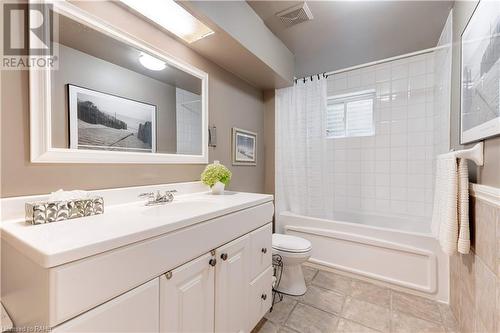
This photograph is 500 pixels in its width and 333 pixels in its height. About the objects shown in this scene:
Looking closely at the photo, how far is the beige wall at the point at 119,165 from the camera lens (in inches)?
33.1

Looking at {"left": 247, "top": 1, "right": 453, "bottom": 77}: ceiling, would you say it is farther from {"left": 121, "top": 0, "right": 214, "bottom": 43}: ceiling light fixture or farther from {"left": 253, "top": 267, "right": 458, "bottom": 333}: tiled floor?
{"left": 253, "top": 267, "right": 458, "bottom": 333}: tiled floor

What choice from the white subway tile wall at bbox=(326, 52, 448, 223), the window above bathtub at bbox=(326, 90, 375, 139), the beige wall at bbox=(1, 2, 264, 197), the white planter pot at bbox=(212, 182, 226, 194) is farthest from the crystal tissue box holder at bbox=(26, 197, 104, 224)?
the window above bathtub at bbox=(326, 90, 375, 139)

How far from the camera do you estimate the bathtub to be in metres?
1.70

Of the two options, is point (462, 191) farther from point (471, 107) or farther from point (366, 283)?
point (366, 283)

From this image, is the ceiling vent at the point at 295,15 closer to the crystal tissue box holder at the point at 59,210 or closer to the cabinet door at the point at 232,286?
the cabinet door at the point at 232,286

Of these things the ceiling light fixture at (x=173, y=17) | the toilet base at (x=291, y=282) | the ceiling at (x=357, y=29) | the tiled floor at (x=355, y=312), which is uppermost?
the ceiling at (x=357, y=29)

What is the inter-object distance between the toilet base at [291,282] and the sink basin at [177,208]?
3.30 ft

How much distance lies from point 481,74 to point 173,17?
1726 mm

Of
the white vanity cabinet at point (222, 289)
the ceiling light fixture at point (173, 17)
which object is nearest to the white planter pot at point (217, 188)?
the white vanity cabinet at point (222, 289)

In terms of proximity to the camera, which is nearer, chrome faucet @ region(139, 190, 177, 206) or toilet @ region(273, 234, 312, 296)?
chrome faucet @ region(139, 190, 177, 206)

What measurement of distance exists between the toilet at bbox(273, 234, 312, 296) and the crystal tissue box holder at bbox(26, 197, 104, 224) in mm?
1353

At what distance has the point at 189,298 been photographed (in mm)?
888

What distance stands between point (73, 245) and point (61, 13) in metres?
1.08

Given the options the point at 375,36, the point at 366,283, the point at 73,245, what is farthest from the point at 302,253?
the point at 375,36
